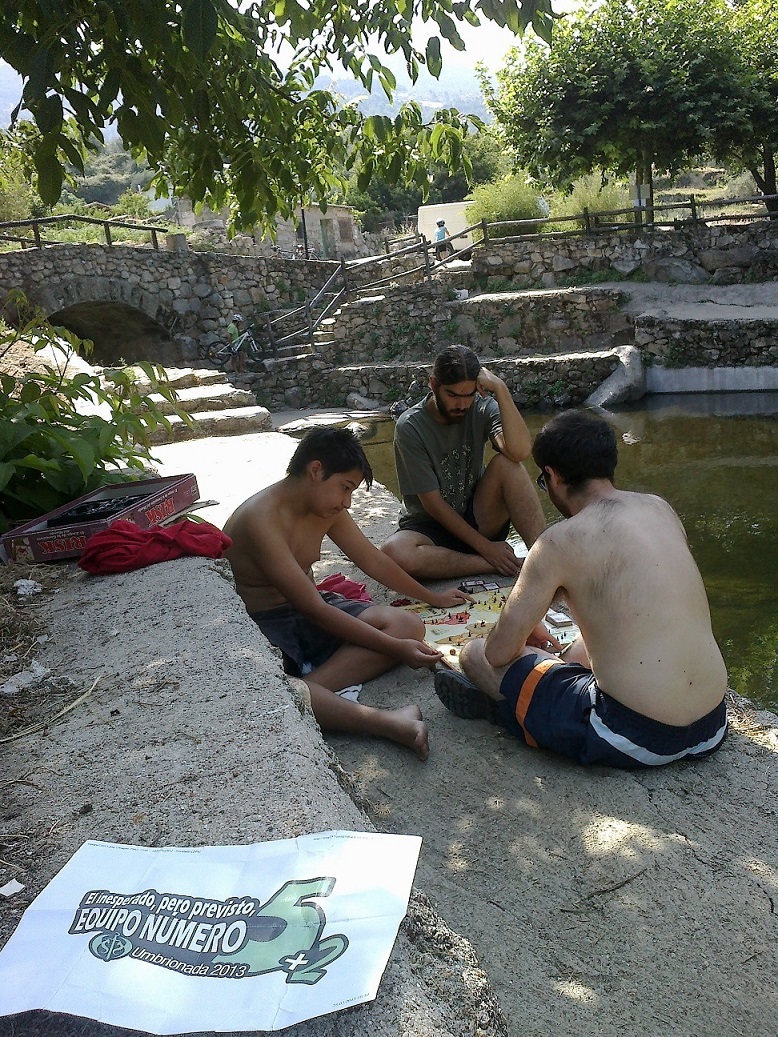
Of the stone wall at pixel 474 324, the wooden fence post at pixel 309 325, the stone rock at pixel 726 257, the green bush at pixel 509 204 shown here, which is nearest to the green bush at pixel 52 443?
the stone wall at pixel 474 324

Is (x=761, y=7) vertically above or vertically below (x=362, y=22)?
above

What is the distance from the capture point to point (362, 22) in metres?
4.12

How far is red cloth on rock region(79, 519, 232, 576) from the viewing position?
332 centimetres

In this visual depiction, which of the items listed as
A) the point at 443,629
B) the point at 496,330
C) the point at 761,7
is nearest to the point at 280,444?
the point at 443,629

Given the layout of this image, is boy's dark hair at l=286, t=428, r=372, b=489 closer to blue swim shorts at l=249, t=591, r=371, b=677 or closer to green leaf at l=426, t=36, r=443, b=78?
blue swim shorts at l=249, t=591, r=371, b=677

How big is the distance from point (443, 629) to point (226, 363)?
14558 millimetres

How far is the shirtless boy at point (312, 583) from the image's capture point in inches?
128

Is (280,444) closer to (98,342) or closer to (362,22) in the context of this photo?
(362,22)

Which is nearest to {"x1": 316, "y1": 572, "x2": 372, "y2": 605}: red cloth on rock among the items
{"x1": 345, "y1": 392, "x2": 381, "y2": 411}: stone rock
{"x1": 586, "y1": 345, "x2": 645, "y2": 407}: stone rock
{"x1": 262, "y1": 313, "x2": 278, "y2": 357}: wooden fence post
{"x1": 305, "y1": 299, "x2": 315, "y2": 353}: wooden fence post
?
{"x1": 586, "y1": 345, "x2": 645, "y2": 407}: stone rock

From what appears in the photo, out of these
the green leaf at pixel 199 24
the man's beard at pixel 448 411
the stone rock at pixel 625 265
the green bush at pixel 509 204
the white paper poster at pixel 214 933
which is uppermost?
the green bush at pixel 509 204

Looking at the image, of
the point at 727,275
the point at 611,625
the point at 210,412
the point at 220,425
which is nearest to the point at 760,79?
the point at 727,275

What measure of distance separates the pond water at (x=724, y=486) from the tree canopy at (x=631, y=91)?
5815 mm

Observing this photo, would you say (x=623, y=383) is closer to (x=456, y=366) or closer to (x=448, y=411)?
(x=448, y=411)

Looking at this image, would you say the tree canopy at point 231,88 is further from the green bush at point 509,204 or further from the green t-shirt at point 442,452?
the green bush at point 509,204
